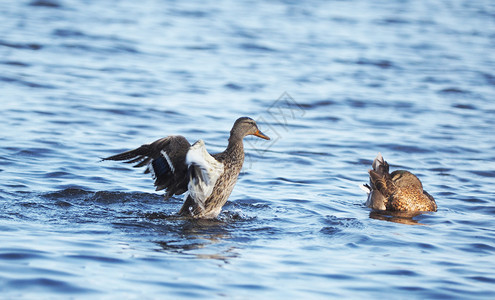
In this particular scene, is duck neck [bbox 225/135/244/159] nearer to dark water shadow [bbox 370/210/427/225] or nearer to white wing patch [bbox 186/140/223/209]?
white wing patch [bbox 186/140/223/209]

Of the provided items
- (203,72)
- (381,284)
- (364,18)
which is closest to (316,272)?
(381,284)

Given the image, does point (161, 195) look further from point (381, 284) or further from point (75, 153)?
point (381, 284)

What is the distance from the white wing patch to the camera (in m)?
6.43

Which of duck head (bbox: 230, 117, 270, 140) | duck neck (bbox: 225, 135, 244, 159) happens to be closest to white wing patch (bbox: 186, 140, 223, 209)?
duck neck (bbox: 225, 135, 244, 159)

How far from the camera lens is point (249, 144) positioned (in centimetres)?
1138

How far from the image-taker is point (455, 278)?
19.1 ft

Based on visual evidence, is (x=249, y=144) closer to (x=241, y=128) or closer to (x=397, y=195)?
(x=397, y=195)

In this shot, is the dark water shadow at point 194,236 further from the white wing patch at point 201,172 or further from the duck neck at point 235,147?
the duck neck at point 235,147

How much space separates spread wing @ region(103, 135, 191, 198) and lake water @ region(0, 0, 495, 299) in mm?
397

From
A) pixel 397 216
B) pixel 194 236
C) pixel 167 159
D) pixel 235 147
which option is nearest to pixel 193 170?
pixel 167 159

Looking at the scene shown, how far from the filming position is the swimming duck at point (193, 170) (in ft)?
23.1

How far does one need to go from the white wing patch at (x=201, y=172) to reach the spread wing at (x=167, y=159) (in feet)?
0.46

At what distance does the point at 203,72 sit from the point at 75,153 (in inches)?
254

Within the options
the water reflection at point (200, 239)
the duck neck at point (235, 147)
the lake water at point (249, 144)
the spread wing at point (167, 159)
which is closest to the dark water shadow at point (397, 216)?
the lake water at point (249, 144)
